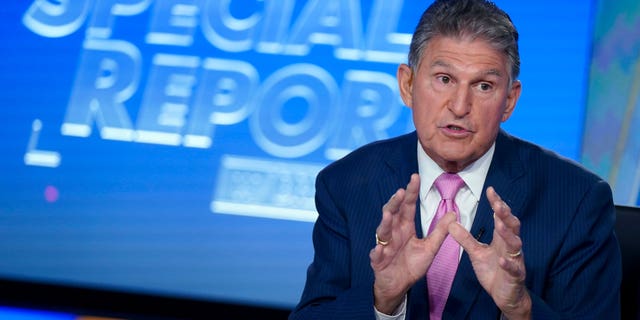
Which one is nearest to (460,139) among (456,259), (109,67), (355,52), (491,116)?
(491,116)

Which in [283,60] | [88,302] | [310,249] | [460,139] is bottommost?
[88,302]

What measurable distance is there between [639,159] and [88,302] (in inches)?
88.8

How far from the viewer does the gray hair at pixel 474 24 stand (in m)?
1.88

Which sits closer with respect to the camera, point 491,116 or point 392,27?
point 491,116

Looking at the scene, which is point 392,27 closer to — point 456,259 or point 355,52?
point 355,52

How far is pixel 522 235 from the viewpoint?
192cm

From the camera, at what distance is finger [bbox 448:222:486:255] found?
170 cm

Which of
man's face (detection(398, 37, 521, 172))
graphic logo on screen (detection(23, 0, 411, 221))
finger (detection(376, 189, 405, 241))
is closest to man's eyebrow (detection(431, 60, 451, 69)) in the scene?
man's face (detection(398, 37, 521, 172))

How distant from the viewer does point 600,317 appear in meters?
1.83

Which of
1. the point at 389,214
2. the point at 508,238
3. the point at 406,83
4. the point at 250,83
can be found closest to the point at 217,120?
the point at 250,83

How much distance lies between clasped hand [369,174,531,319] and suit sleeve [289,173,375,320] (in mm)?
44

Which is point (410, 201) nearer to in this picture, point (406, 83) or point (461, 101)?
point (461, 101)

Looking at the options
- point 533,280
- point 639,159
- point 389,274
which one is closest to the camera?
point 389,274

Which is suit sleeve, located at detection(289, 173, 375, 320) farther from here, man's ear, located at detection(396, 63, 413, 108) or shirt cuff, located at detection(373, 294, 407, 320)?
man's ear, located at detection(396, 63, 413, 108)
